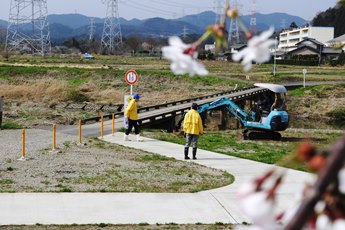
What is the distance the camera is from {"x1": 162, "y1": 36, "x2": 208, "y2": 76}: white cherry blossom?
124 centimetres

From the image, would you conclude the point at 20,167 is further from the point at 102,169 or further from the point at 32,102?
the point at 32,102

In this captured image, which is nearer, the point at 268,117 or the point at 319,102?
the point at 268,117

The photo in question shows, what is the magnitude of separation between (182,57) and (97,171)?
45.5 ft

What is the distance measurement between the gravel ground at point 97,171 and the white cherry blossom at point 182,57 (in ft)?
37.0

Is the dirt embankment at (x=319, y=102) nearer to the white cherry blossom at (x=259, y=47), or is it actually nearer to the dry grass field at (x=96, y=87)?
the dry grass field at (x=96, y=87)

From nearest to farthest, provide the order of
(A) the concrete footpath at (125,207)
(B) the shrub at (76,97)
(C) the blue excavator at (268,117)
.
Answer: (A) the concrete footpath at (125,207) < (C) the blue excavator at (268,117) < (B) the shrub at (76,97)

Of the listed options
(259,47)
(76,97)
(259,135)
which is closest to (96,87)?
(76,97)

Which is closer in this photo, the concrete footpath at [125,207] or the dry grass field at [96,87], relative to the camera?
the concrete footpath at [125,207]

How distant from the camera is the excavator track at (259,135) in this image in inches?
1057

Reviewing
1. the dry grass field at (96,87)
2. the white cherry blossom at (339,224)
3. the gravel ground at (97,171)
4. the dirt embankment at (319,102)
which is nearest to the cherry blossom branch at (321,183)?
the white cherry blossom at (339,224)

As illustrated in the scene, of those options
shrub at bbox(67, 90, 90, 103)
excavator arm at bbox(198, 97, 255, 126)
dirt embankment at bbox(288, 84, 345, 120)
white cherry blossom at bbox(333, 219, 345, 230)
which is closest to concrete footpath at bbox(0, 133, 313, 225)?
white cherry blossom at bbox(333, 219, 345, 230)

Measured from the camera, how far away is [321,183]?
3.15 ft

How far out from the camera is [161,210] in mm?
10852

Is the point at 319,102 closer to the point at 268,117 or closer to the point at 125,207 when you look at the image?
the point at 268,117
